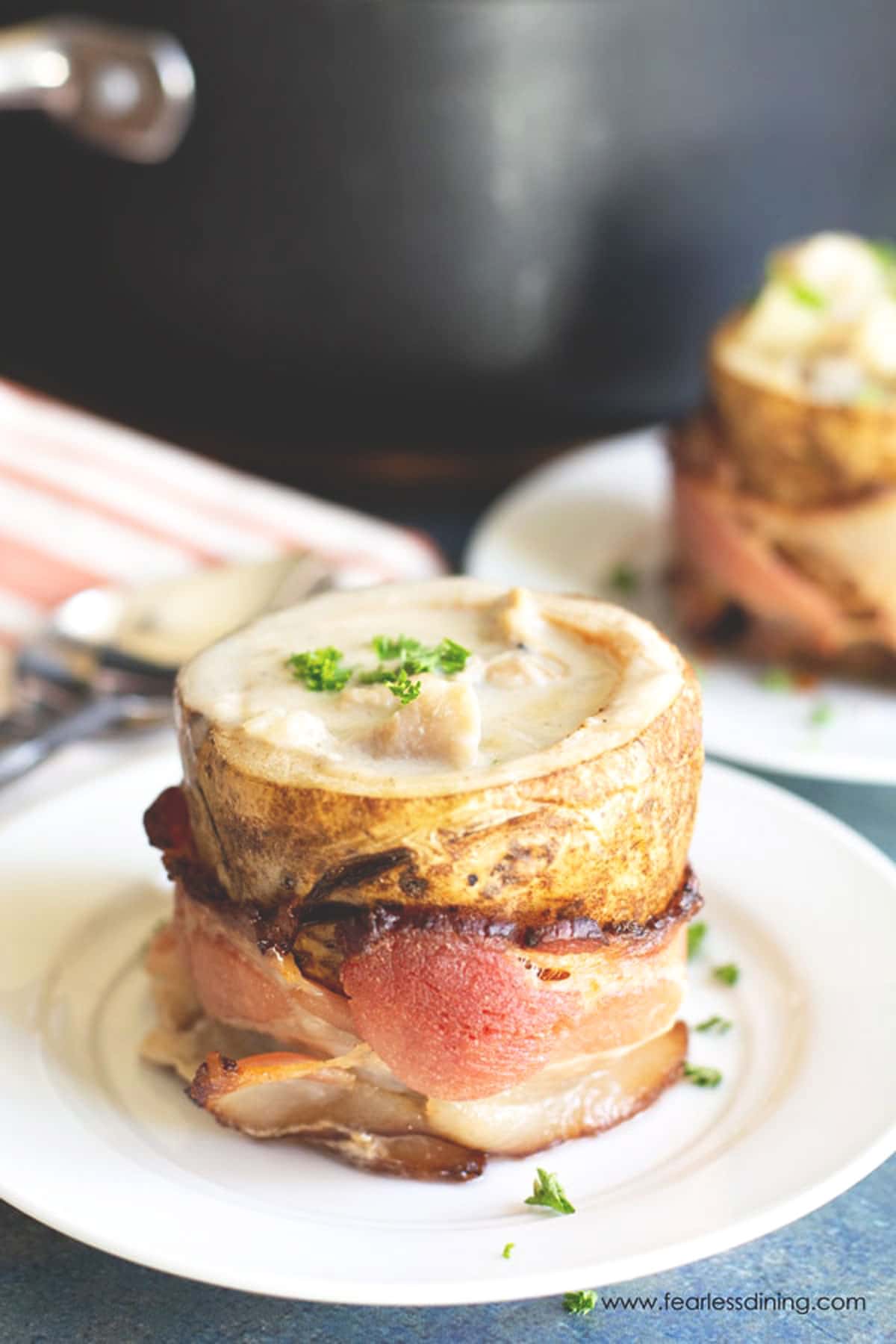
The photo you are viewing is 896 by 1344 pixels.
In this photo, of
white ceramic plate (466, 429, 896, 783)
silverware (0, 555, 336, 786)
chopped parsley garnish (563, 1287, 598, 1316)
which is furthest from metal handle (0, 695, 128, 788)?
chopped parsley garnish (563, 1287, 598, 1316)

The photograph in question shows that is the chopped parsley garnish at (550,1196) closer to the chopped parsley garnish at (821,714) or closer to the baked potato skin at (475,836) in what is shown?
the baked potato skin at (475,836)

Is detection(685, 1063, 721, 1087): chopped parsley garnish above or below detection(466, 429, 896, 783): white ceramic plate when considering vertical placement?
above

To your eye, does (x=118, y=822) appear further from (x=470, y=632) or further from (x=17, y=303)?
(x=17, y=303)

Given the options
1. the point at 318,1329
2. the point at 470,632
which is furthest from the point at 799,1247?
the point at 470,632

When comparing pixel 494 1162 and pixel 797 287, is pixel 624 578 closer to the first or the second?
pixel 797 287

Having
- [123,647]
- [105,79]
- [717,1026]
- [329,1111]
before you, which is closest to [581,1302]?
[329,1111]

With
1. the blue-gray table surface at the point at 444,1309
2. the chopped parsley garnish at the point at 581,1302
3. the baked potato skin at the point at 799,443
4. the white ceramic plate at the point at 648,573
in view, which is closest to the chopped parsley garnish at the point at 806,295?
the baked potato skin at the point at 799,443

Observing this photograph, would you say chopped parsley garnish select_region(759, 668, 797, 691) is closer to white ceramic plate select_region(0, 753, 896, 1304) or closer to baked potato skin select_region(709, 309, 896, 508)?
baked potato skin select_region(709, 309, 896, 508)
